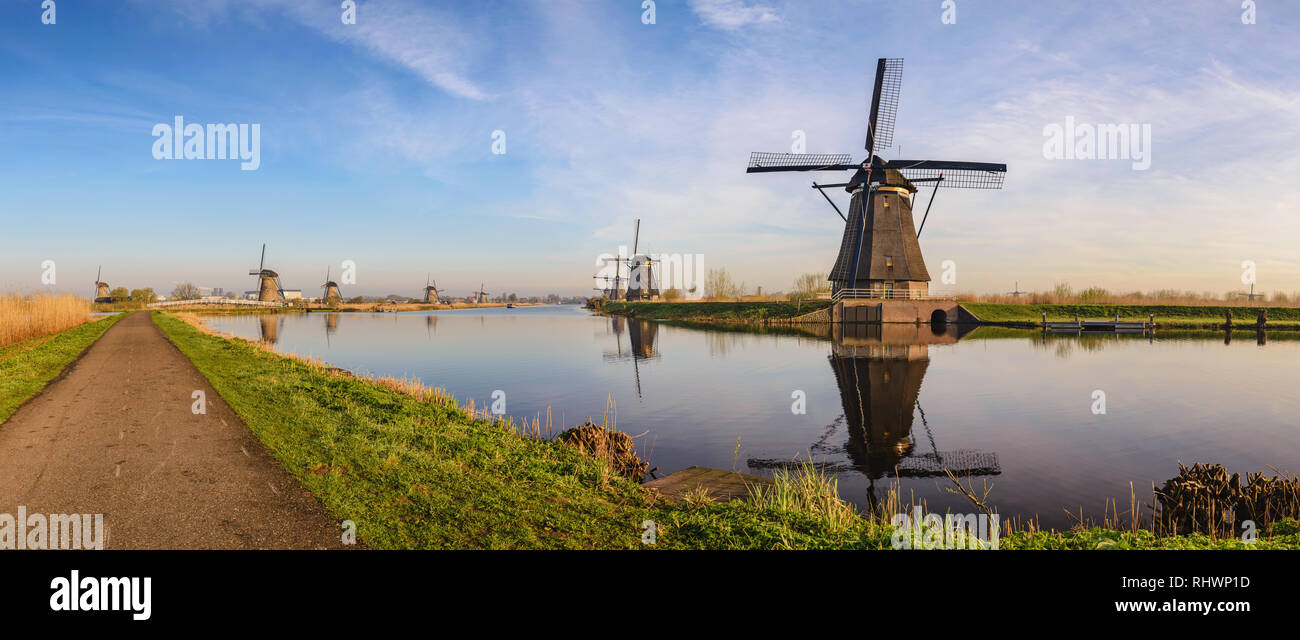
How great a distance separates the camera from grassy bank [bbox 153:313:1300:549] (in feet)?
18.4

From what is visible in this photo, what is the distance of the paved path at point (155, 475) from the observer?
5418mm

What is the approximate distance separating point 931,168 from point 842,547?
149 feet

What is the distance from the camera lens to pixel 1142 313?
50344mm

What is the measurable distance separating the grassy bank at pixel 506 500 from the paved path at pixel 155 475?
1.26 ft

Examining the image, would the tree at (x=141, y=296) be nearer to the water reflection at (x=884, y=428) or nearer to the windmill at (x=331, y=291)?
the windmill at (x=331, y=291)

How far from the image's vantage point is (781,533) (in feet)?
19.1

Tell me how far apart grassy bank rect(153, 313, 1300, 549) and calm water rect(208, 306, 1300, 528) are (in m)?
2.50

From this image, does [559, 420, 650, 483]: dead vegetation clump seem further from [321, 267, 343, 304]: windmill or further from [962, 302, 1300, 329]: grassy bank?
[321, 267, 343, 304]: windmill

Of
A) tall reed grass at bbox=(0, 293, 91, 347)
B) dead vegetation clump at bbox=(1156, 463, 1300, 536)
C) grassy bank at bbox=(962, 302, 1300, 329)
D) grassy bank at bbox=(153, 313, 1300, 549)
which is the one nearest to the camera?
grassy bank at bbox=(153, 313, 1300, 549)

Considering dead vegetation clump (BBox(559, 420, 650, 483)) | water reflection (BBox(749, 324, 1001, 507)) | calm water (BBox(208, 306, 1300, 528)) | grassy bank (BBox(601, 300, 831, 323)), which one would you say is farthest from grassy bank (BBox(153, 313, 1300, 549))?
grassy bank (BBox(601, 300, 831, 323))

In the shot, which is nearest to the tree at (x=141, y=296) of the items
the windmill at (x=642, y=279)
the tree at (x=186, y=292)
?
the tree at (x=186, y=292)

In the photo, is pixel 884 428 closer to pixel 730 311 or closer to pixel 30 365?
pixel 30 365
